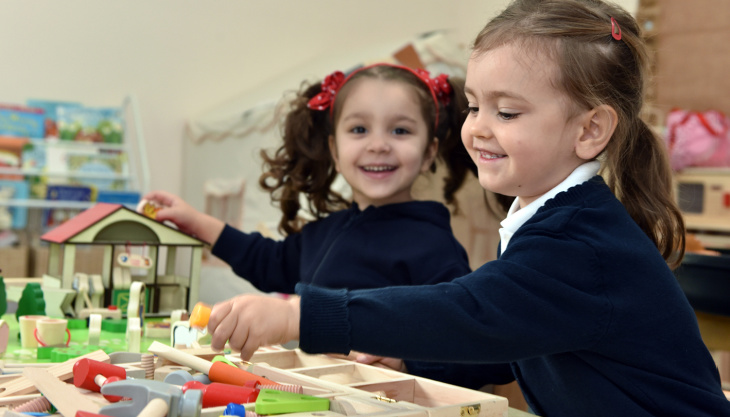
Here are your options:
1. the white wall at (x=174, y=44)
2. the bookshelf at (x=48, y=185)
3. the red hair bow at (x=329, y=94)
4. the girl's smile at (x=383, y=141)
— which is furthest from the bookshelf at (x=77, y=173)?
the girl's smile at (x=383, y=141)

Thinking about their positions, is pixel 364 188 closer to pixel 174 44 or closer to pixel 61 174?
pixel 61 174

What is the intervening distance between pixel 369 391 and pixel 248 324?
0.14 m

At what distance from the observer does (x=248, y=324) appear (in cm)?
52

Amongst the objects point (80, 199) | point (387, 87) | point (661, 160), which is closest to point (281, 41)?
point (80, 199)

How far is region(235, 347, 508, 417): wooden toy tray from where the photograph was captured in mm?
519

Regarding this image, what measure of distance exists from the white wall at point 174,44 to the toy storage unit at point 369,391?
9.29 ft

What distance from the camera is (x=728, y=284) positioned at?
1.17 metres

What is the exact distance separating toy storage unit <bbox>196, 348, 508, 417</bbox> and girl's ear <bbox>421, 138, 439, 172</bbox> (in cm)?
50

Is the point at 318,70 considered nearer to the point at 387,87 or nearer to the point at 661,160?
the point at 387,87

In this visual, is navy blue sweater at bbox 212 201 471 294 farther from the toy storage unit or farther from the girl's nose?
the toy storage unit

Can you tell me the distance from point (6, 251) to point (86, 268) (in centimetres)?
49

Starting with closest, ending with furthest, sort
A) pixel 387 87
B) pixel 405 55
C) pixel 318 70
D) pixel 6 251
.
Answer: pixel 387 87 < pixel 405 55 < pixel 6 251 < pixel 318 70

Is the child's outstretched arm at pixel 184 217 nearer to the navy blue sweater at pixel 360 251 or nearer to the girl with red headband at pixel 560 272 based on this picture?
the navy blue sweater at pixel 360 251

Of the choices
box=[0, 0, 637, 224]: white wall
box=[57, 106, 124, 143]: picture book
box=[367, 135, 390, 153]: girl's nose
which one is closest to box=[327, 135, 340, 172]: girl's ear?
box=[367, 135, 390, 153]: girl's nose
